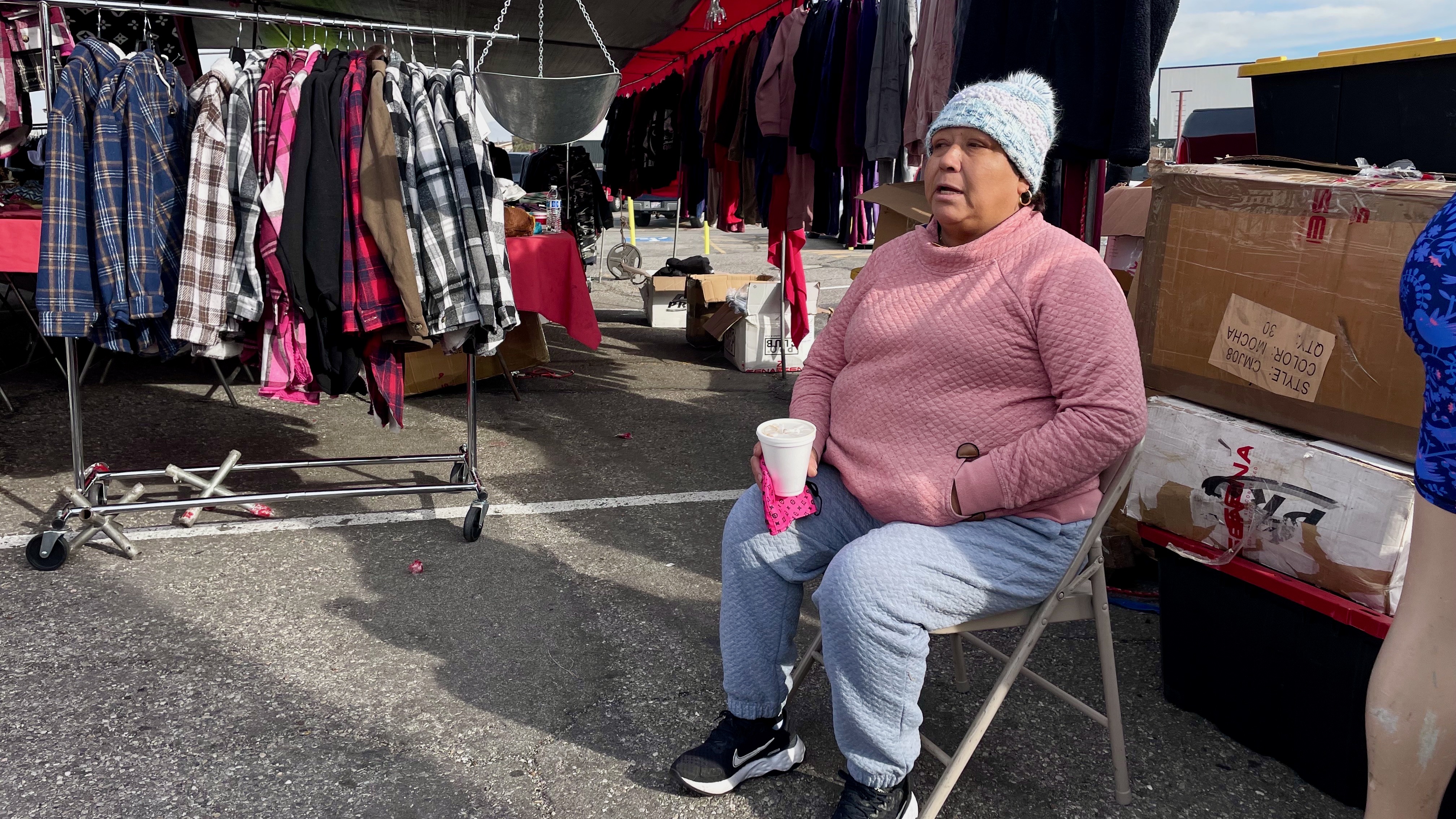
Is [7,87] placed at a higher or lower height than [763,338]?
higher

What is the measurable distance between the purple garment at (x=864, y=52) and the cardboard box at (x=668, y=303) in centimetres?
394

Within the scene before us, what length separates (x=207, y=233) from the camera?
3.25 metres

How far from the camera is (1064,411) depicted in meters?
1.98

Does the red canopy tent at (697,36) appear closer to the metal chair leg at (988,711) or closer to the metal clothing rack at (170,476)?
the metal clothing rack at (170,476)

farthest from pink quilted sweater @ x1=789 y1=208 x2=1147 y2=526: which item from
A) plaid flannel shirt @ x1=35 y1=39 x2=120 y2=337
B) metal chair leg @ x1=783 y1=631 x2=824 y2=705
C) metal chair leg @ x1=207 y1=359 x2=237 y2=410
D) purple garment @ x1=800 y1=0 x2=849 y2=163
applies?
metal chair leg @ x1=207 y1=359 x2=237 y2=410

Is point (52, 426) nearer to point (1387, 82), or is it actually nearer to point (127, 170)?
point (127, 170)

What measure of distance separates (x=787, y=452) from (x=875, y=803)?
73cm

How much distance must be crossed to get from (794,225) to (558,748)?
4.10m

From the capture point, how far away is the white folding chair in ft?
6.59

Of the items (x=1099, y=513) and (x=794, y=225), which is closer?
(x=1099, y=513)

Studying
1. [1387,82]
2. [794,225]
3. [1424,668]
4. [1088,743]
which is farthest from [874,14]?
[1424,668]

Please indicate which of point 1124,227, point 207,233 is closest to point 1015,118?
point 1124,227

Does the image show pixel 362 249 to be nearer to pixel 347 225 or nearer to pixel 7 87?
pixel 347 225

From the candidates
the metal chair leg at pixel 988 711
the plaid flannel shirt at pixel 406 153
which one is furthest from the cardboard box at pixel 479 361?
the metal chair leg at pixel 988 711
